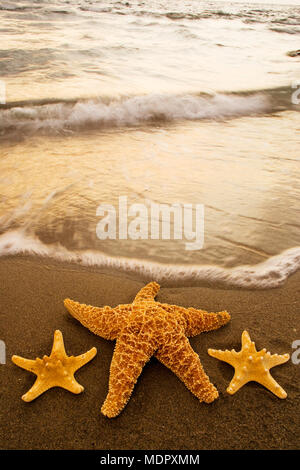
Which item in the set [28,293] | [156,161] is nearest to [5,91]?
[156,161]

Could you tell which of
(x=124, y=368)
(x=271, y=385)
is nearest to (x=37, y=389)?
(x=124, y=368)

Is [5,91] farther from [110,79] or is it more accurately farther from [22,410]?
[22,410]

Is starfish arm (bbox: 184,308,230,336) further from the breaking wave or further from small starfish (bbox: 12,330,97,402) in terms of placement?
the breaking wave

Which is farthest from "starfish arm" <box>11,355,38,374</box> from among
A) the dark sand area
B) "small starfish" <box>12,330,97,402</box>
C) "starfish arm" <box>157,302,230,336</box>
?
"starfish arm" <box>157,302,230,336</box>

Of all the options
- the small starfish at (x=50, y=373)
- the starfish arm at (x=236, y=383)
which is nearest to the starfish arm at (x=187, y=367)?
the starfish arm at (x=236, y=383)

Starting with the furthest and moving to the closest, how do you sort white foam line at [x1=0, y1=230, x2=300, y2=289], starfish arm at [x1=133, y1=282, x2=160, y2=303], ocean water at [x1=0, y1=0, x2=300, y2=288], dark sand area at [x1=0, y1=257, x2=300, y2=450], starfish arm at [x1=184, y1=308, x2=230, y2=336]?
ocean water at [x1=0, y1=0, x2=300, y2=288]
white foam line at [x1=0, y1=230, x2=300, y2=289]
starfish arm at [x1=133, y1=282, x2=160, y2=303]
starfish arm at [x1=184, y1=308, x2=230, y2=336]
dark sand area at [x1=0, y1=257, x2=300, y2=450]
